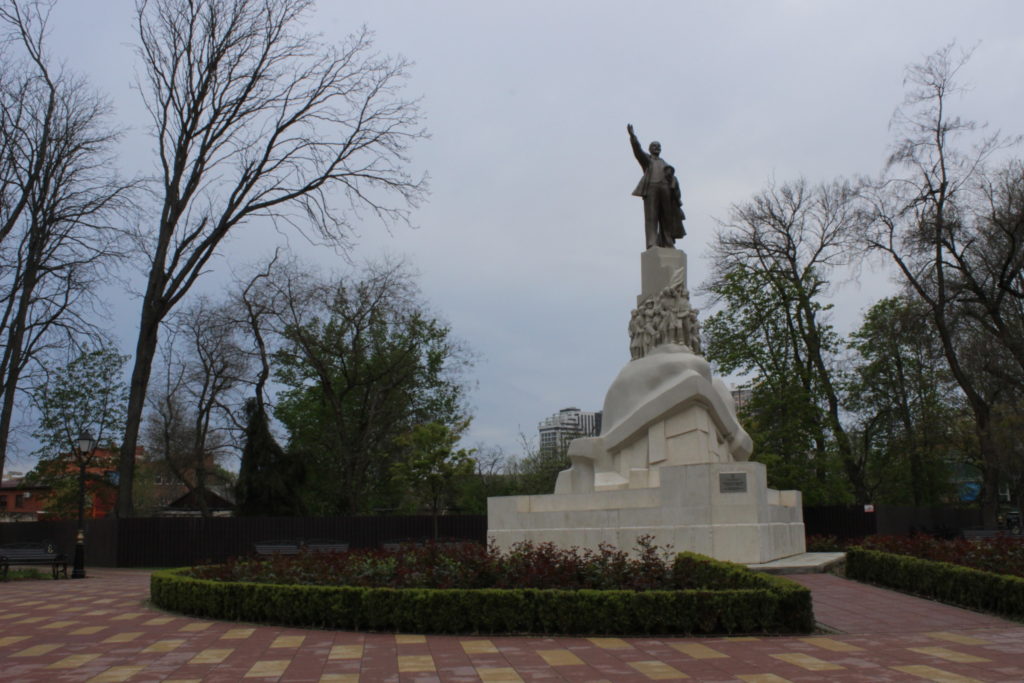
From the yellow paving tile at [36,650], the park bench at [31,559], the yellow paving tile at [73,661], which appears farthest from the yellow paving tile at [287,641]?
the park bench at [31,559]

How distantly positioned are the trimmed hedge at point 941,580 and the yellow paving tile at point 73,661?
9675 millimetres

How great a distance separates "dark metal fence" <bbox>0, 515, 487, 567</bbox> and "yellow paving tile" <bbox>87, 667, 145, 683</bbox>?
1633 cm

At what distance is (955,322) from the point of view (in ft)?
86.3

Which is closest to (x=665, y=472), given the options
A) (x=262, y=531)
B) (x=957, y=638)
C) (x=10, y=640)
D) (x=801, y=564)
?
(x=801, y=564)

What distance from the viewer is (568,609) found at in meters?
9.23

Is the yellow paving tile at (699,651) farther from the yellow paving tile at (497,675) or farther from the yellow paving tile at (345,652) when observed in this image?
the yellow paving tile at (345,652)

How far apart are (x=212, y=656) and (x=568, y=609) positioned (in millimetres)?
3428

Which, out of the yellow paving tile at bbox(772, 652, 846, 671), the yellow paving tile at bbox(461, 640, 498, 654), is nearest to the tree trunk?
the yellow paving tile at bbox(461, 640, 498, 654)

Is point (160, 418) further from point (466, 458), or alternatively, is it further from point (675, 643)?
point (675, 643)

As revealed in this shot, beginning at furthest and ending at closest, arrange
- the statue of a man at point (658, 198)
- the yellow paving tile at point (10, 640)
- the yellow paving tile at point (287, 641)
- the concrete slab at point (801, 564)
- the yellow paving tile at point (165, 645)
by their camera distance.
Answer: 1. the statue of a man at point (658, 198)
2. the concrete slab at point (801, 564)
3. the yellow paving tile at point (10, 640)
4. the yellow paving tile at point (287, 641)
5. the yellow paving tile at point (165, 645)

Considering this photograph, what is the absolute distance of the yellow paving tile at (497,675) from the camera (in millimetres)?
7113

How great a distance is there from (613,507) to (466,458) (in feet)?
50.9

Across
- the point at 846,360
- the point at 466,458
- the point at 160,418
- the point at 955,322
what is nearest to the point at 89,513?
the point at 160,418

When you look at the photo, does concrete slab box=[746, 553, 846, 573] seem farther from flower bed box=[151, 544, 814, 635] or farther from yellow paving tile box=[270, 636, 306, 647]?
yellow paving tile box=[270, 636, 306, 647]
